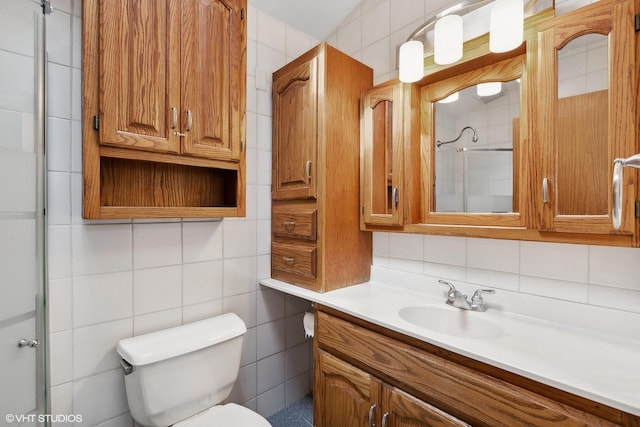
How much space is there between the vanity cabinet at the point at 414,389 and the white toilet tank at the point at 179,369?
41 centimetres

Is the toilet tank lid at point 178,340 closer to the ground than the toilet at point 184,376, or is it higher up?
higher up

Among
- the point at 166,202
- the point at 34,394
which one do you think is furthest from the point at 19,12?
the point at 34,394

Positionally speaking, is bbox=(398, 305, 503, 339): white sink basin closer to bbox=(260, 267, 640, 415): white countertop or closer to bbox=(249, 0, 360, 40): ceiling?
bbox=(260, 267, 640, 415): white countertop

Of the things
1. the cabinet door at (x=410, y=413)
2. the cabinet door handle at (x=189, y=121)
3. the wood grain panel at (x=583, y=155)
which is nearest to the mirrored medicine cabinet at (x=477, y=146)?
the wood grain panel at (x=583, y=155)

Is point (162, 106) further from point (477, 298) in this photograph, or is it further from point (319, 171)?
point (477, 298)

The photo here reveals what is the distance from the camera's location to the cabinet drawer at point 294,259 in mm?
1461

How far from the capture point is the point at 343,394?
126 cm

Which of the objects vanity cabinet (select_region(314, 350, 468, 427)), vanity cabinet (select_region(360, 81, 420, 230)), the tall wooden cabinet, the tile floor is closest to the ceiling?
the tall wooden cabinet

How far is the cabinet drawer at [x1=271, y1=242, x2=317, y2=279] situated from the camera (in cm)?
146

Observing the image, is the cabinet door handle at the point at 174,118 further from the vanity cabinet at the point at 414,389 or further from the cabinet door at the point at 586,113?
the cabinet door at the point at 586,113

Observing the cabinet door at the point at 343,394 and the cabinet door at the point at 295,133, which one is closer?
the cabinet door at the point at 343,394

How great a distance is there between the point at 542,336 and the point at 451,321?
337mm

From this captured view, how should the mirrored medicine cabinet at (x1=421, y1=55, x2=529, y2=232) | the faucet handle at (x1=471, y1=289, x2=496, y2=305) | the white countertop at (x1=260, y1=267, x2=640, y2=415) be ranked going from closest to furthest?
the white countertop at (x1=260, y1=267, x2=640, y2=415) < the mirrored medicine cabinet at (x1=421, y1=55, x2=529, y2=232) < the faucet handle at (x1=471, y1=289, x2=496, y2=305)

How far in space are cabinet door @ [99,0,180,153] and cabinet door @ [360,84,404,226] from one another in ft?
2.84
